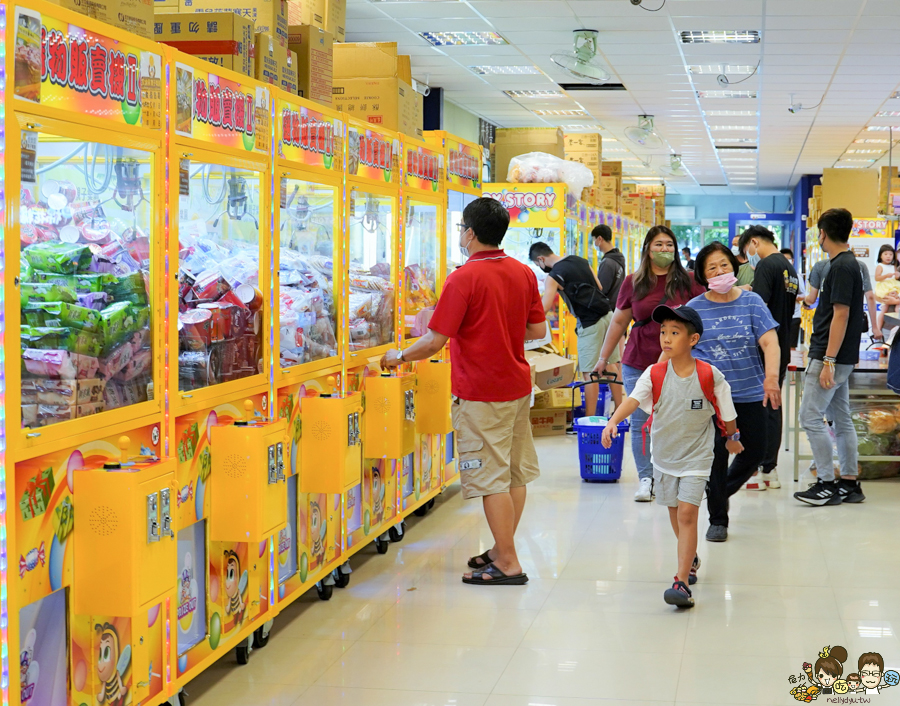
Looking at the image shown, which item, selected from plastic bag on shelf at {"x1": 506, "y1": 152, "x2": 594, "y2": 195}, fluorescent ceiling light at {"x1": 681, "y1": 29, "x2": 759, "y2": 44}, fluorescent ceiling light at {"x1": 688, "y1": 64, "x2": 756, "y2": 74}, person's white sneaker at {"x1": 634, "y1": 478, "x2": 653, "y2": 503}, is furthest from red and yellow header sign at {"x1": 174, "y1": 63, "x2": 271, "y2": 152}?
fluorescent ceiling light at {"x1": 688, "y1": 64, "x2": 756, "y2": 74}

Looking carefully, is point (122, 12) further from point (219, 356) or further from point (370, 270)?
point (370, 270)

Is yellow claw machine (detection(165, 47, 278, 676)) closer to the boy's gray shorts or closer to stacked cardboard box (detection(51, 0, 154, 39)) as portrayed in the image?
stacked cardboard box (detection(51, 0, 154, 39))

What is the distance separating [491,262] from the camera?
4.24 meters

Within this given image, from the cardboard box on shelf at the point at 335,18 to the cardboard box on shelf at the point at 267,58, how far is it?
3.08ft

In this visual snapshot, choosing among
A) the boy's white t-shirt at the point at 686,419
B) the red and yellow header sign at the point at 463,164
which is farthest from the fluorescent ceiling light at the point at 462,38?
the boy's white t-shirt at the point at 686,419

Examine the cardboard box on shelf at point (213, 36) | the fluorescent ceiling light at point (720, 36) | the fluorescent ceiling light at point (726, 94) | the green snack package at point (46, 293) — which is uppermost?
the fluorescent ceiling light at point (720, 36)

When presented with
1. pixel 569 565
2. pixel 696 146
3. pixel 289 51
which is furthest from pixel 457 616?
pixel 696 146

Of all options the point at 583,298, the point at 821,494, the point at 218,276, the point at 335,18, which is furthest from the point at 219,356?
the point at 583,298

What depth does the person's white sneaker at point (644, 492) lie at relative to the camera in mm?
5906

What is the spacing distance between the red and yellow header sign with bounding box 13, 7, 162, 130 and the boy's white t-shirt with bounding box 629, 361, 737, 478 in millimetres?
2180

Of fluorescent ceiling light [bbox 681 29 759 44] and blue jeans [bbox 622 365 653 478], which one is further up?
fluorescent ceiling light [bbox 681 29 759 44]

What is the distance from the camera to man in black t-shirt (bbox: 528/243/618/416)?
781 centimetres

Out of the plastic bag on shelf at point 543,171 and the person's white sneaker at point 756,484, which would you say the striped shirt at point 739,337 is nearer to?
the person's white sneaker at point 756,484

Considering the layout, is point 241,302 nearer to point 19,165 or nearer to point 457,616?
point 19,165
